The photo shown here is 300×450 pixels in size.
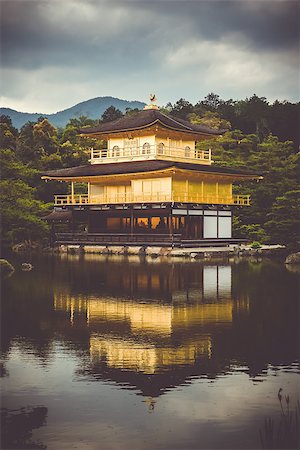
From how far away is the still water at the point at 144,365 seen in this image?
372 inches

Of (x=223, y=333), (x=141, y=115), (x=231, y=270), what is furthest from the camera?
(x=141, y=115)

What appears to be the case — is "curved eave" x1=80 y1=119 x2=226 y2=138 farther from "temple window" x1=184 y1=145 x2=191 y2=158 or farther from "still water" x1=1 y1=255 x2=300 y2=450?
"still water" x1=1 y1=255 x2=300 y2=450

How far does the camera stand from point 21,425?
966 centimetres

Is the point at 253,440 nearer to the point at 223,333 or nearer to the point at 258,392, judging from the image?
the point at 258,392

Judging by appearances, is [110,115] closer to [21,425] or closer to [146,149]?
[146,149]

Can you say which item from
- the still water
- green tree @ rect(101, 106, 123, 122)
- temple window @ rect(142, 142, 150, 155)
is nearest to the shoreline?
temple window @ rect(142, 142, 150, 155)

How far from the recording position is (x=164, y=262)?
40.0 meters

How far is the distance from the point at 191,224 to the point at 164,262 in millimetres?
12043

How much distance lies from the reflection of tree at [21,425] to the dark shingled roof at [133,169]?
38623mm

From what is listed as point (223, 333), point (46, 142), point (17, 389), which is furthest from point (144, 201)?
point (17, 389)

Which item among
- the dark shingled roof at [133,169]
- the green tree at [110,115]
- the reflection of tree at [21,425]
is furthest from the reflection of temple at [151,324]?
the green tree at [110,115]

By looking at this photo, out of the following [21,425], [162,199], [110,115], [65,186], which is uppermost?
[110,115]

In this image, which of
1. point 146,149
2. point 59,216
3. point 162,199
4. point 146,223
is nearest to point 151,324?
point 162,199

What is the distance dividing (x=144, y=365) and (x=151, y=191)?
39.6 m
